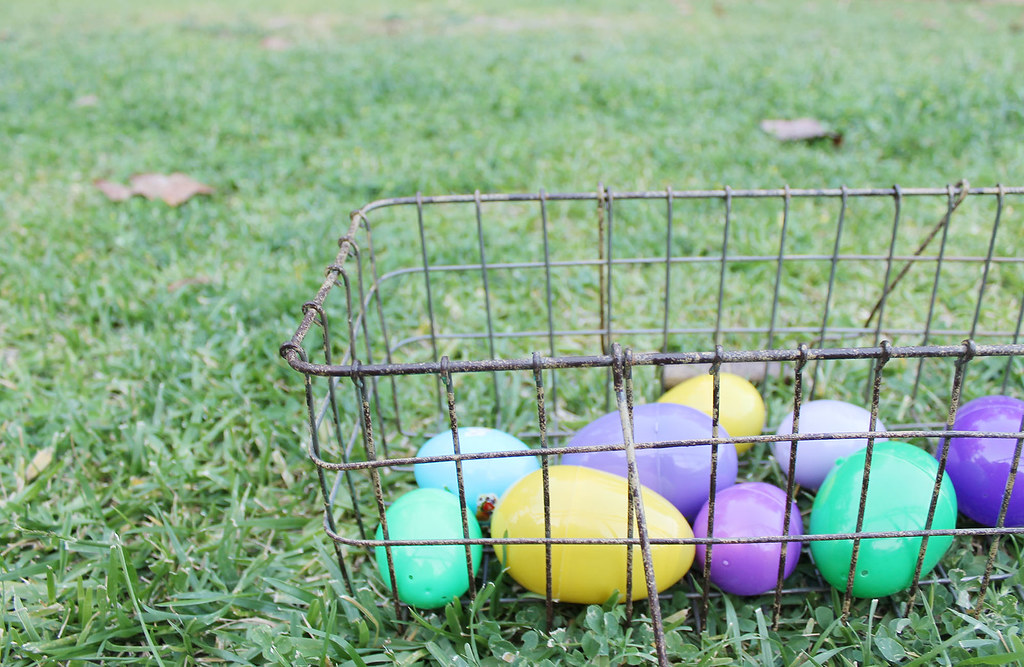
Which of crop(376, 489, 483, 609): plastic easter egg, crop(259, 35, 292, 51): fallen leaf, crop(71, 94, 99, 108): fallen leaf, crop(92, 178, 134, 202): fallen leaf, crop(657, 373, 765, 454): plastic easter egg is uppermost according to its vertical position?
crop(259, 35, 292, 51): fallen leaf

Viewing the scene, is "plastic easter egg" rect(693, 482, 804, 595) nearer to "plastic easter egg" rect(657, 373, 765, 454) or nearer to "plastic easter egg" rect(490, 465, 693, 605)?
"plastic easter egg" rect(490, 465, 693, 605)

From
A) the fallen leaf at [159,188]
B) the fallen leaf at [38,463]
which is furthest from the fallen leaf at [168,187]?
the fallen leaf at [38,463]

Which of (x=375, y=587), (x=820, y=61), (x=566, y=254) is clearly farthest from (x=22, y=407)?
(x=820, y=61)

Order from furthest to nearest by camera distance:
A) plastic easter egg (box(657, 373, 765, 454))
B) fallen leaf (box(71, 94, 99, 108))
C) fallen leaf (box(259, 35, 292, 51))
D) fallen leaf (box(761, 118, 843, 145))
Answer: fallen leaf (box(259, 35, 292, 51)), fallen leaf (box(71, 94, 99, 108)), fallen leaf (box(761, 118, 843, 145)), plastic easter egg (box(657, 373, 765, 454))

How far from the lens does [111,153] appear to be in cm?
377

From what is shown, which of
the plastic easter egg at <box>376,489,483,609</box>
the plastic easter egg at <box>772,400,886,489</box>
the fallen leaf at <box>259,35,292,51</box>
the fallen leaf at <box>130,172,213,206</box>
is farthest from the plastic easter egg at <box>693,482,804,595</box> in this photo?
the fallen leaf at <box>259,35,292,51</box>

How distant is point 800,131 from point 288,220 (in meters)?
2.47

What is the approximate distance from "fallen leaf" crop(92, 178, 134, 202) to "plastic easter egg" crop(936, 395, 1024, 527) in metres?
3.14

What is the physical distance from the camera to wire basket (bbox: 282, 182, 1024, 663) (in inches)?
51.2

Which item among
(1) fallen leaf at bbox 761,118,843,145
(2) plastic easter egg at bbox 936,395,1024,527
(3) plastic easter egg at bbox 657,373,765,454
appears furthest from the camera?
(1) fallen leaf at bbox 761,118,843,145

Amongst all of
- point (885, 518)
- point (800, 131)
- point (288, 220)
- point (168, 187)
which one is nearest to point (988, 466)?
point (885, 518)

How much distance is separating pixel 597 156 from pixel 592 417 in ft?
6.35

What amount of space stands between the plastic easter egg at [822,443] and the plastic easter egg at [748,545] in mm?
204

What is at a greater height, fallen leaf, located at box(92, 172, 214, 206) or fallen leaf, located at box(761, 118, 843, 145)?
fallen leaf, located at box(761, 118, 843, 145)
